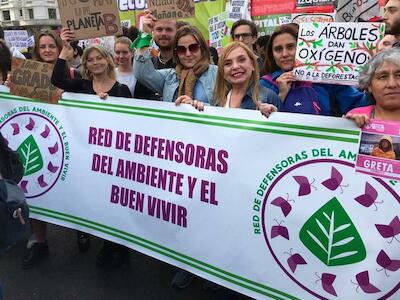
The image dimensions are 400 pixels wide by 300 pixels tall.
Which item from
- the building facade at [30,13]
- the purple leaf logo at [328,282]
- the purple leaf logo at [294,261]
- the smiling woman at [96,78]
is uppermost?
the building facade at [30,13]

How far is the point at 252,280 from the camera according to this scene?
2.27 metres

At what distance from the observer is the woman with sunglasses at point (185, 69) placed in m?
3.04

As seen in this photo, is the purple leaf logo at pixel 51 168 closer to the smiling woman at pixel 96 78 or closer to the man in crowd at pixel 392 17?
the smiling woman at pixel 96 78

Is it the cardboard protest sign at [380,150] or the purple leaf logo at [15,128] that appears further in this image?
the purple leaf logo at [15,128]

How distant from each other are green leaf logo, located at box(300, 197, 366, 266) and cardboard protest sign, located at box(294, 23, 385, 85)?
0.81m

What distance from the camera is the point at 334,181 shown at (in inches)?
77.9

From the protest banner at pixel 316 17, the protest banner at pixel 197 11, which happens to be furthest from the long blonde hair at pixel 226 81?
the protest banner at pixel 197 11

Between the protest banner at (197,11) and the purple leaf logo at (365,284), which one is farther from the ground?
the protest banner at (197,11)

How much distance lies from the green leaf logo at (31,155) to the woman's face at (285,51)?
1942 mm

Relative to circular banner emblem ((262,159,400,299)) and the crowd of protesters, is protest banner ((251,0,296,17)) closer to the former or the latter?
the crowd of protesters

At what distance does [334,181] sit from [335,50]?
33.7 inches

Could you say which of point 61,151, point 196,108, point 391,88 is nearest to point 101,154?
point 61,151

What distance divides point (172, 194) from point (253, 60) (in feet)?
Answer: 3.31

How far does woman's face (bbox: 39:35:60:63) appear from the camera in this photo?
3746 mm
